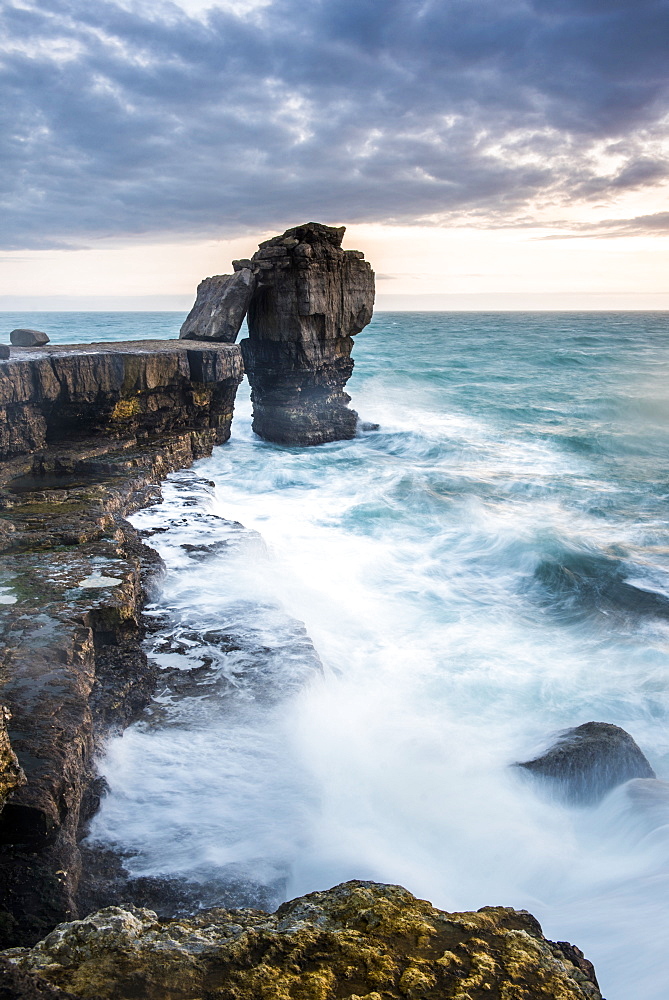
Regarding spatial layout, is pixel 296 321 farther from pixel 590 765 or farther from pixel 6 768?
pixel 6 768

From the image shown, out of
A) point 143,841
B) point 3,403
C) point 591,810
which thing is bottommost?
point 591,810

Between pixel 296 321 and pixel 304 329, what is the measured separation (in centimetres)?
26

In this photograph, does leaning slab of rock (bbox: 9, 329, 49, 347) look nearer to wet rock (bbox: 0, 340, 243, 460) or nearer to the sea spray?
wet rock (bbox: 0, 340, 243, 460)

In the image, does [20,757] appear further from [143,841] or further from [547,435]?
[547,435]

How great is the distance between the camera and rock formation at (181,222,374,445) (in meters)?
13.5

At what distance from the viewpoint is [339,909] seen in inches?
88.0

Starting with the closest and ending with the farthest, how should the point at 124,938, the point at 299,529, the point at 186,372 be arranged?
1. the point at 124,938
2. the point at 299,529
3. the point at 186,372

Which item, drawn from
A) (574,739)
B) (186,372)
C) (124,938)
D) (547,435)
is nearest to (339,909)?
(124,938)

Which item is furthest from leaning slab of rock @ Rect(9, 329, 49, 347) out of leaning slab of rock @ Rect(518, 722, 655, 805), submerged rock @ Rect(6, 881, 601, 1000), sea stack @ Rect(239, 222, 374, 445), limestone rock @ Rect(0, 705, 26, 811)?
submerged rock @ Rect(6, 881, 601, 1000)

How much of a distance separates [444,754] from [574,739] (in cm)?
100

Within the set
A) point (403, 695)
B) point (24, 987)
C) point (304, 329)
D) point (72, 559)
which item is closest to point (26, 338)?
point (304, 329)

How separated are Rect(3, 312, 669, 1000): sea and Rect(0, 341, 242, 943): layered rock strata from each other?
39cm

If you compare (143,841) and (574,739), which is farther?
(574,739)

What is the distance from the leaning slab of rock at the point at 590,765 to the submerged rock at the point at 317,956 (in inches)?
105
